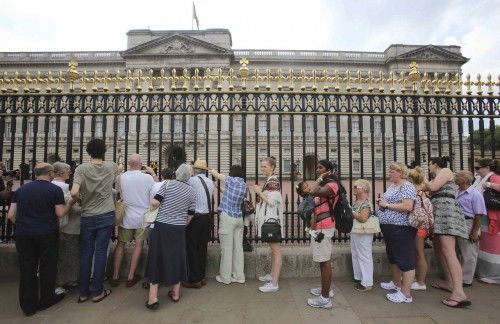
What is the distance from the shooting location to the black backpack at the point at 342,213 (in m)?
3.91

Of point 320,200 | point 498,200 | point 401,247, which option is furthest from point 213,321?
point 498,200

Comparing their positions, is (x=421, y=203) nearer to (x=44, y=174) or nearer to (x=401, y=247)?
(x=401, y=247)

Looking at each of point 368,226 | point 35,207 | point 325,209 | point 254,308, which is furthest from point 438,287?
point 35,207

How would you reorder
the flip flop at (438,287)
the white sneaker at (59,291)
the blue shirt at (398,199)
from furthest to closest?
the flip flop at (438,287), the white sneaker at (59,291), the blue shirt at (398,199)

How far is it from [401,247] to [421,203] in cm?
62

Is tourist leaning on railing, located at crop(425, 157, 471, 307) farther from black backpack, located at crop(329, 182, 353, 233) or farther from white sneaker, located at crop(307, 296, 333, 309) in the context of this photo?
white sneaker, located at crop(307, 296, 333, 309)

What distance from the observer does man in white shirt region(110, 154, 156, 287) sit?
15.0 ft

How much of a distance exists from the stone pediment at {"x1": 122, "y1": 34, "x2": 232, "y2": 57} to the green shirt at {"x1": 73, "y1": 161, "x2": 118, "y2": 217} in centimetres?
3505

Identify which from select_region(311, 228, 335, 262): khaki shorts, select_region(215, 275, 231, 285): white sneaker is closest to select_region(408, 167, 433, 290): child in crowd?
select_region(311, 228, 335, 262): khaki shorts

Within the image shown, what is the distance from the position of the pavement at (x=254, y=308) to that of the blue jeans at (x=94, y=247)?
0.72 feet

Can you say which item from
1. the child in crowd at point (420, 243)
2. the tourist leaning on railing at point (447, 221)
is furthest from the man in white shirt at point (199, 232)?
the tourist leaning on railing at point (447, 221)

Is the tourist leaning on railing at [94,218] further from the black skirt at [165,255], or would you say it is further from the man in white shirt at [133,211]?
the black skirt at [165,255]

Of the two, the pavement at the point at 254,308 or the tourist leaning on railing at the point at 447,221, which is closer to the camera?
the pavement at the point at 254,308

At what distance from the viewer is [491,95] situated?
550 centimetres
